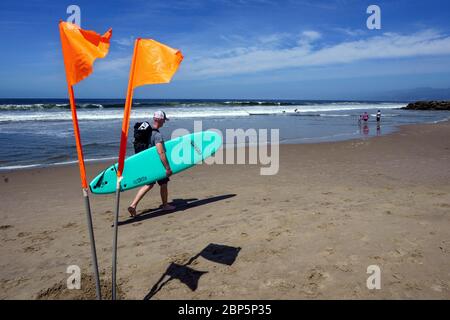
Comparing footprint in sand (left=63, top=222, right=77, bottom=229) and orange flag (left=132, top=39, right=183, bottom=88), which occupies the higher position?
orange flag (left=132, top=39, right=183, bottom=88)

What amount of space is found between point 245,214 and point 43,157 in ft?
27.9

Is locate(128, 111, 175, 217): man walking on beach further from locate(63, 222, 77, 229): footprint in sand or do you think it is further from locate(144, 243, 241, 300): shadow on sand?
locate(144, 243, 241, 300): shadow on sand

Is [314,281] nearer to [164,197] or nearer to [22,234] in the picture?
[164,197]

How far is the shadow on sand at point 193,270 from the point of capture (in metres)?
3.26

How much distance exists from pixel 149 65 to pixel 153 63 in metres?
0.03

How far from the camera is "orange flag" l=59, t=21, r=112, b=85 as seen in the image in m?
2.39

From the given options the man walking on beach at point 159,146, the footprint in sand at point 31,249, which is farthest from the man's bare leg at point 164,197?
the footprint in sand at point 31,249

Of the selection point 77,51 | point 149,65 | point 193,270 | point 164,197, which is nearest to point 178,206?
point 164,197

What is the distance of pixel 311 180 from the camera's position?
752 cm

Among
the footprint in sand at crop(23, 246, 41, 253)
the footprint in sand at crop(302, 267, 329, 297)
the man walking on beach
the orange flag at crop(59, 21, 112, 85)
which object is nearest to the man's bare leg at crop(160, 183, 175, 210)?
the man walking on beach

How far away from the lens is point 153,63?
2.66 metres

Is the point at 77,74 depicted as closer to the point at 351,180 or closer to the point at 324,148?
the point at 351,180

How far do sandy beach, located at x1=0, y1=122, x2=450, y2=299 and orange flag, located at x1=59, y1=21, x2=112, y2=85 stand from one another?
2.01 m
